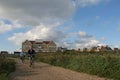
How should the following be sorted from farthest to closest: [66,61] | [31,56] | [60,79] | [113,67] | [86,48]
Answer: [86,48], [66,61], [31,56], [113,67], [60,79]

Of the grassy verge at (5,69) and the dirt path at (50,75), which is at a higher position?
the grassy verge at (5,69)

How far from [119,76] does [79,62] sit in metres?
8.26

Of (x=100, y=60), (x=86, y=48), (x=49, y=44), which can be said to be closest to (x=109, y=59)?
(x=100, y=60)

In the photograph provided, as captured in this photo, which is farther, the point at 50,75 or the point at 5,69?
the point at 5,69

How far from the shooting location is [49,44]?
153m

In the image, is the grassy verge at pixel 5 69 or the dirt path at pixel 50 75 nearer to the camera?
the dirt path at pixel 50 75

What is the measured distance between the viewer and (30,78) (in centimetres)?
2002

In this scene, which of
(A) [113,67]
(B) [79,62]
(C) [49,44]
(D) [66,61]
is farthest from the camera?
(C) [49,44]

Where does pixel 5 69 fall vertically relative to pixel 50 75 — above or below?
above

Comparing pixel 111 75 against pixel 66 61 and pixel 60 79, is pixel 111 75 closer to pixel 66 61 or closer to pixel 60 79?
pixel 60 79

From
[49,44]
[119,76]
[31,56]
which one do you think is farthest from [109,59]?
[49,44]

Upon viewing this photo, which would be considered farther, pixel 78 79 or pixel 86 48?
pixel 86 48

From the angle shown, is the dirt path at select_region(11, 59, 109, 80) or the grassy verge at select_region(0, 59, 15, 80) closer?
the dirt path at select_region(11, 59, 109, 80)

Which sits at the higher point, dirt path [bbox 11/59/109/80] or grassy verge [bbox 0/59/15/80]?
grassy verge [bbox 0/59/15/80]
